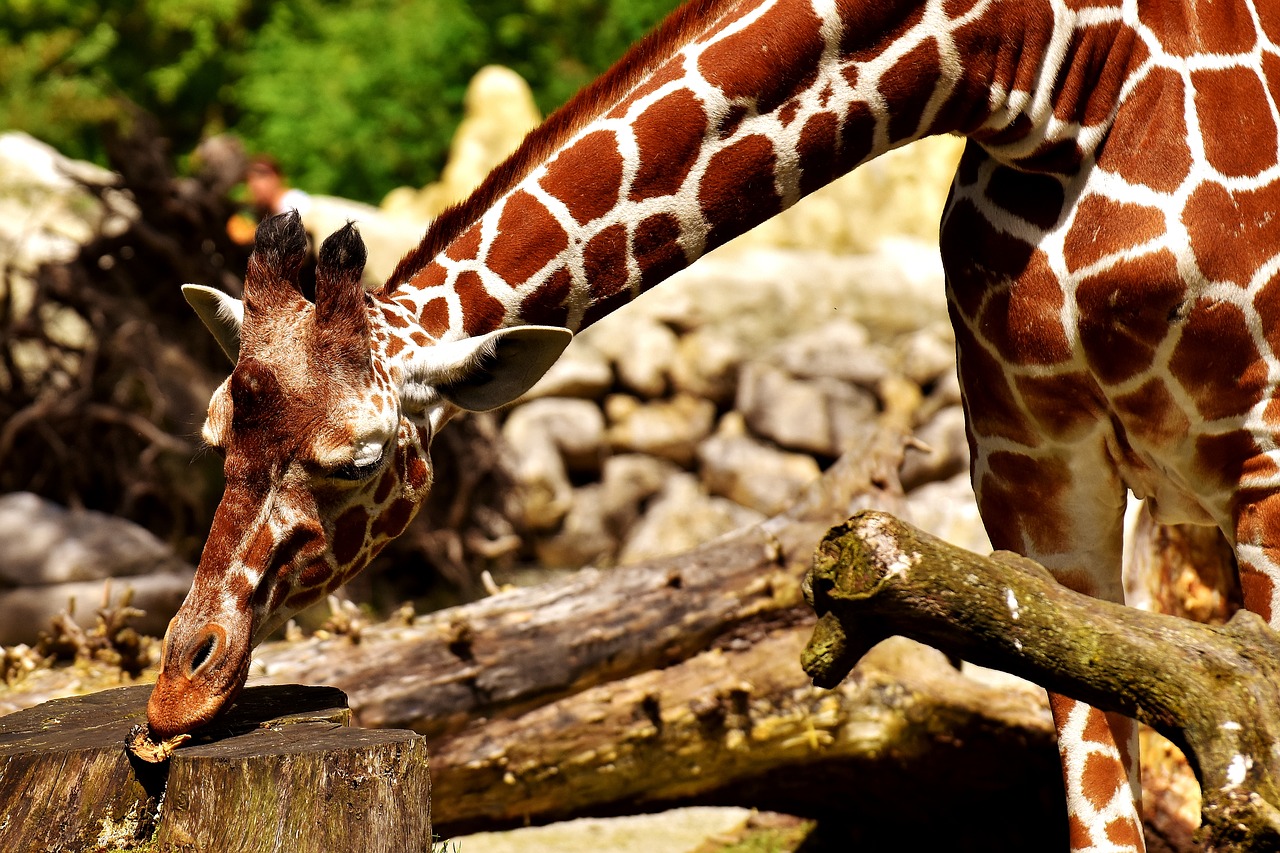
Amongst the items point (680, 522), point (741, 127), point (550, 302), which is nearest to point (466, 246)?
point (550, 302)

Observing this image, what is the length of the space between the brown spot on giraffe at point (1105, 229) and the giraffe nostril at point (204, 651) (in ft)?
5.98

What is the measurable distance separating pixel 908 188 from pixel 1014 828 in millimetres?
10769

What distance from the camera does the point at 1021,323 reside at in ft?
9.48

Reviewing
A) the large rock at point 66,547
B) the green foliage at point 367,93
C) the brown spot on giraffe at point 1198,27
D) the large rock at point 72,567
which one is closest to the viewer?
the brown spot on giraffe at point 1198,27

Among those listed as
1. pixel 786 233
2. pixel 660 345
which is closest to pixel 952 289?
pixel 660 345

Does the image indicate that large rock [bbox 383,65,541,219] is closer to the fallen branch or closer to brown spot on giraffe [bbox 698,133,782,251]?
brown spot on giraffe [bbox 698,133,782,251]

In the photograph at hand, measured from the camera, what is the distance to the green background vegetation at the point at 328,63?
1827cm

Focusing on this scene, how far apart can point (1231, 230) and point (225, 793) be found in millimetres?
2146

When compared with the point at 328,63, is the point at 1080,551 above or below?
below

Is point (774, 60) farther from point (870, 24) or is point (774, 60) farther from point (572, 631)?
point (572, 631)

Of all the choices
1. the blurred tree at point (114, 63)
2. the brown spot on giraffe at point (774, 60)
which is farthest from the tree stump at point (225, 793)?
the blurred tree at point (114, 63)

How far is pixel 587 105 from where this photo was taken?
9.50ft

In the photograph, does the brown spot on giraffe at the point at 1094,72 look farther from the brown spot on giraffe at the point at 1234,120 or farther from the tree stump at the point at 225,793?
the tree stump at the point at 225,793

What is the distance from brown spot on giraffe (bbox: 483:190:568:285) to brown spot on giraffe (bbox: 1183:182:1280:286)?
1.25m
